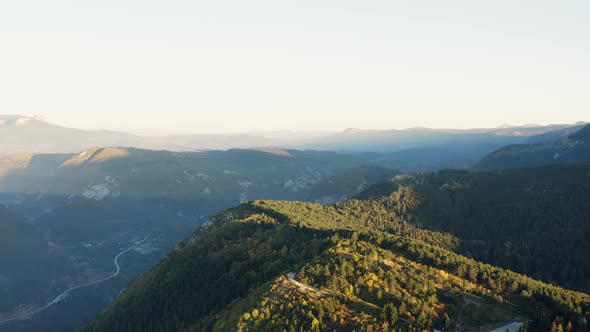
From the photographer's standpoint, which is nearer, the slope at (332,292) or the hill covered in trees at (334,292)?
the hill covered in trees at (334,292)

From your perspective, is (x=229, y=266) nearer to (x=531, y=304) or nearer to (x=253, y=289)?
(x=253, y=289)

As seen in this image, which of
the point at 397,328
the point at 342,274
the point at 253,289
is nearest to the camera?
the point at 397,328

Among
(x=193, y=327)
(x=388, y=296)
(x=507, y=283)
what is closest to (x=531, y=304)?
(x=507, y=283)

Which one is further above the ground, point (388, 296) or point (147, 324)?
point (388, 296)

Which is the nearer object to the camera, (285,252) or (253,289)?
(253,289)

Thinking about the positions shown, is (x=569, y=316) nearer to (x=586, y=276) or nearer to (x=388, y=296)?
(x=388, y=296)

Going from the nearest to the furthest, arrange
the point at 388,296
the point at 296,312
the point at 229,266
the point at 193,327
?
1. the point at 296,312
2. the point at 388,296
3. the point at 193,327
4. the point at 229,266

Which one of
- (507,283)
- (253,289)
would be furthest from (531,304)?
(253,289)

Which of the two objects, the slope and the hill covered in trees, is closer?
the hill covered in trees

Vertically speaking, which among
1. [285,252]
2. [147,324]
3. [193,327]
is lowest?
[147,324]
